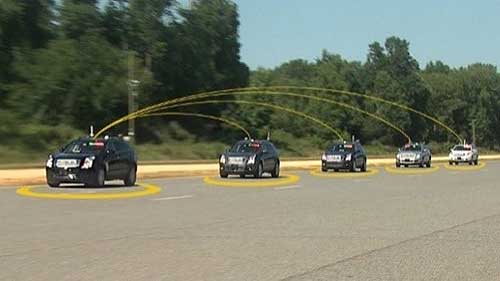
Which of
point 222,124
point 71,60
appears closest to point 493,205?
point 71,60

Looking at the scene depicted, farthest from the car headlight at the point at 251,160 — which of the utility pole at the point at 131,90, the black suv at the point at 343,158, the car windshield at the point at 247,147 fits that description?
the utility pole at the point at 131,90

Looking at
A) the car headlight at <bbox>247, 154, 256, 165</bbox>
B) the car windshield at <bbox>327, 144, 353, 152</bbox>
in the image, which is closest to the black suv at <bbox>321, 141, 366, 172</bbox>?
the car windshield at <bbox>327, 144, 353, 152</bbox>

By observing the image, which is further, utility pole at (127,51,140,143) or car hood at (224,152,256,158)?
utility pole at (127,51,140,143)

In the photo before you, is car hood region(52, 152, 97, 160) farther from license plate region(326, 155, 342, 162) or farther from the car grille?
license plate region(326, 155, 342, 162)

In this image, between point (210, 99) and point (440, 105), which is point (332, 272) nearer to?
point (210, 99)

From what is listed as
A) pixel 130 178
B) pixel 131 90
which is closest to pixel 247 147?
pixel 130 178

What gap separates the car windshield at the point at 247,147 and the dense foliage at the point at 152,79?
31436 millimetres

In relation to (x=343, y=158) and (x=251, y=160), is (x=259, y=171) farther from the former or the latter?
(x=343, y=158)

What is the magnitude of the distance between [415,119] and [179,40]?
185ft

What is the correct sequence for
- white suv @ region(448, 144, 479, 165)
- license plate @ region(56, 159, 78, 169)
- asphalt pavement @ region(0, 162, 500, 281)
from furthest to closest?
white suv @ region(448, 144, 479, 165) → license plate @ region(56, 159, 78, 169) → asphalt pavement @ region(0, 162, 500, 281)

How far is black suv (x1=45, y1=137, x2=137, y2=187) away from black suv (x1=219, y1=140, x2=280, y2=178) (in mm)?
6666

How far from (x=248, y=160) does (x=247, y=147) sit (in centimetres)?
167

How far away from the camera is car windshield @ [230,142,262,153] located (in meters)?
36.6

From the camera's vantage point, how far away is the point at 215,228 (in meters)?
15.5
